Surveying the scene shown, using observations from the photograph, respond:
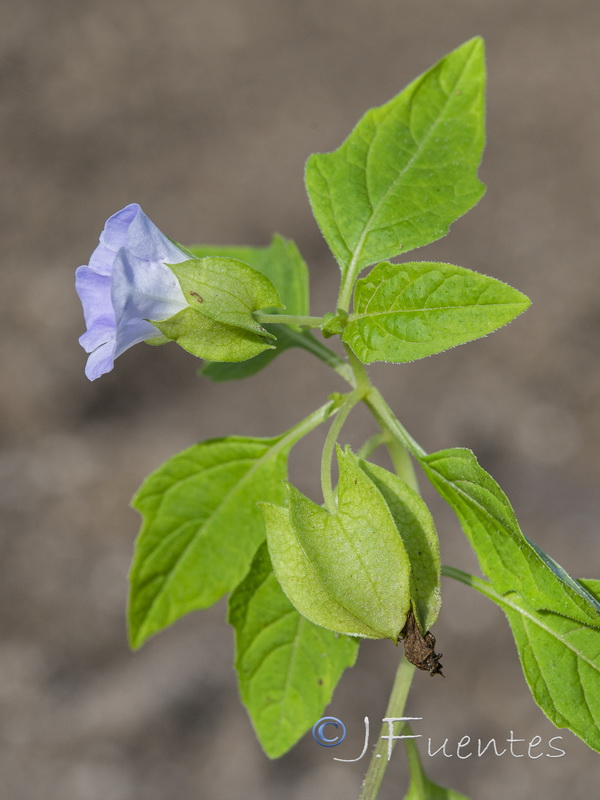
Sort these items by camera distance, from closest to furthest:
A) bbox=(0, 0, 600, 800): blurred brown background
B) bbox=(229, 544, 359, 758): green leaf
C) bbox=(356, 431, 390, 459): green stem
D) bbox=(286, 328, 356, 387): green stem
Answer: bbox=(356, 431, 390, 459): green stem → bbox=(229, 544, 359, 758): green leaf → bbox=(286, 328, 356, 387): green stem → bbox=(0, 0, 600, 800): blurred brown background

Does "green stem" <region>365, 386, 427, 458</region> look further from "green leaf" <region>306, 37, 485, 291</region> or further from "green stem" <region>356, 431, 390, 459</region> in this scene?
"green leaf" <region>306, 37, 485, 291</region>

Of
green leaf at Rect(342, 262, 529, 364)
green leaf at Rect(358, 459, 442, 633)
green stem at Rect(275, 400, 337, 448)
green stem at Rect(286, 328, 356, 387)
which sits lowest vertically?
green leaf at Rect(358, 459, 442, 633)

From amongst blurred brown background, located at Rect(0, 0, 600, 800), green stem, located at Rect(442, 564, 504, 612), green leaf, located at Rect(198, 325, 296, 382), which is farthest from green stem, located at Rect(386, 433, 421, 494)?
blurred brown background, located at Rect(0, 0, 600, 800)

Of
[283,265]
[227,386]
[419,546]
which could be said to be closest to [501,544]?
[419,546]

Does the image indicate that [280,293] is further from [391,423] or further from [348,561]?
[348,561]

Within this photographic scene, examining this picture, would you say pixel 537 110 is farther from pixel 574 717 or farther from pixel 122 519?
pixel 574 717

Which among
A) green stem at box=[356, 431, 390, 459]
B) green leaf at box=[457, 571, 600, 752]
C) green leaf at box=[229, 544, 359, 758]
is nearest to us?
green leaf at box=[457, 571, 600, 752]

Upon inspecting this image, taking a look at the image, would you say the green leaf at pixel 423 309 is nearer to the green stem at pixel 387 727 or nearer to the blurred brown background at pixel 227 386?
the green stem at pixel 387 727
